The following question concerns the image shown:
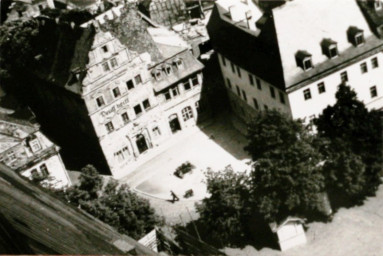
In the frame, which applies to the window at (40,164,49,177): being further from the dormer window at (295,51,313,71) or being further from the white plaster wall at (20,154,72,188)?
the dormer window at (295,51,313,71)

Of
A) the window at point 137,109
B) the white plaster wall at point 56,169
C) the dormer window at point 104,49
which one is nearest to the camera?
the white plaster wall at point 56,169

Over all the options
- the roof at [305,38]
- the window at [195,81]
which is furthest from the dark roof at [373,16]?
the window at [195,81]

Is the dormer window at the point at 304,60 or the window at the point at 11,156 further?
the window at the point at 11,156

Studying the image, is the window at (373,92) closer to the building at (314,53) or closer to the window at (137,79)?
the building at (314,53)

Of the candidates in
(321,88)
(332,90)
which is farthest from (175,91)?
(332,90)

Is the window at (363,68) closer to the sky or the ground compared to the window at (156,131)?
closer to the sky

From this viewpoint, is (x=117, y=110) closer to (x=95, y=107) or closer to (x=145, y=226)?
(x=95, y=107)
